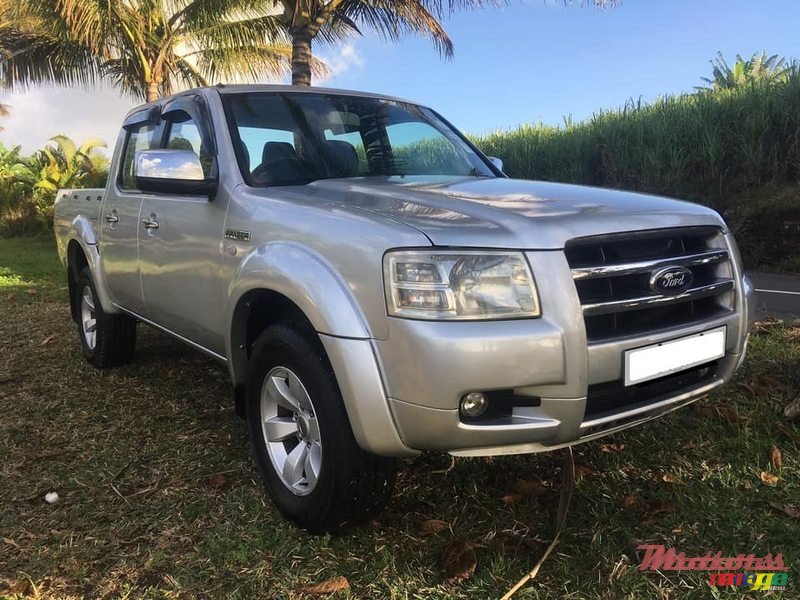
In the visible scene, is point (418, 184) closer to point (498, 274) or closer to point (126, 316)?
point (498, 274)

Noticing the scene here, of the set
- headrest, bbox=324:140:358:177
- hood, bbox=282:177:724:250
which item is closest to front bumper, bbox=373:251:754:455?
hood, bbox=282:177:724:250

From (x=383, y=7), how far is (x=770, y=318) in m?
7.59

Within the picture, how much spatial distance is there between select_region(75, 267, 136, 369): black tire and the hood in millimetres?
2497

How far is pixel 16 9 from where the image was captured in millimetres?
12320

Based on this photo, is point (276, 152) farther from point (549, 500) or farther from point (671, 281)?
point (549, 500)

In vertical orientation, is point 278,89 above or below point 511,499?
above

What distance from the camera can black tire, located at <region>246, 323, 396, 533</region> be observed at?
2.19 metres

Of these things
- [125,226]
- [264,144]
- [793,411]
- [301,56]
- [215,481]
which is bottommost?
[215,481]

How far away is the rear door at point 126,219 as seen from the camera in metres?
3.84

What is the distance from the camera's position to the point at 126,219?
Result: 391 cm

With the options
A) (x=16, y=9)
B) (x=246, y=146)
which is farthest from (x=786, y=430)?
(x=16, y=9)

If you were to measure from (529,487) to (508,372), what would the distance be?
3.36ft

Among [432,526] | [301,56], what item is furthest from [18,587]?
[301,56]

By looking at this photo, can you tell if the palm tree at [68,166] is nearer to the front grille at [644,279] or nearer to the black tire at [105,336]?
the black tire at [105,336]
